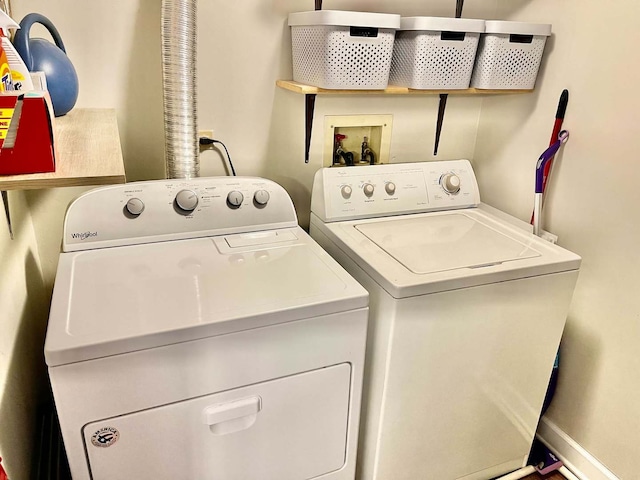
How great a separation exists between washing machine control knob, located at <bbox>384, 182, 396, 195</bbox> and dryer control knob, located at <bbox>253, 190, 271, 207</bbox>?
18.0 inches

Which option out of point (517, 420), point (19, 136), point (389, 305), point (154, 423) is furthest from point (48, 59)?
point (517, 420)

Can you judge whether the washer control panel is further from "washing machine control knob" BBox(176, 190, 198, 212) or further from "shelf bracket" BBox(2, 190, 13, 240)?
"shelf bracket" BBox(2, 190, 13, 240)

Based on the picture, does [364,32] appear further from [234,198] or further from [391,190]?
[234,198]

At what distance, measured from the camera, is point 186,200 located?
1.45 metres

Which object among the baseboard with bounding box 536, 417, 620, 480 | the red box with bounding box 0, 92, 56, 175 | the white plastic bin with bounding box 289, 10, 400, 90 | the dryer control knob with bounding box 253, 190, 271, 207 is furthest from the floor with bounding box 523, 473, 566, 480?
the red box with bounding box 0, 92, 56, 175

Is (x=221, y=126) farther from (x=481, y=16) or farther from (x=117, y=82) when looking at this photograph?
(x=481, y=16)

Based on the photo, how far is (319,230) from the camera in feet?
5.61

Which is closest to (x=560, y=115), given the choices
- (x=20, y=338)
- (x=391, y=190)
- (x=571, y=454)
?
(x=391, y=190)

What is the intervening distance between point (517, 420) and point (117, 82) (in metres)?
1.75

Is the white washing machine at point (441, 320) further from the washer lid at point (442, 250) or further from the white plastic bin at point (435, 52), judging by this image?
the white plastic bin at point (435, 52)

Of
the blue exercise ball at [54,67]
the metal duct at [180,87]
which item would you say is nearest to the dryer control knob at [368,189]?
the metal duct at [180,87]

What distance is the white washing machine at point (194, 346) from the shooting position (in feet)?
3.33

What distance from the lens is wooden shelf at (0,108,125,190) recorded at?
80 centimetres

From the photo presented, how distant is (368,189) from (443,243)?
1.11ft
